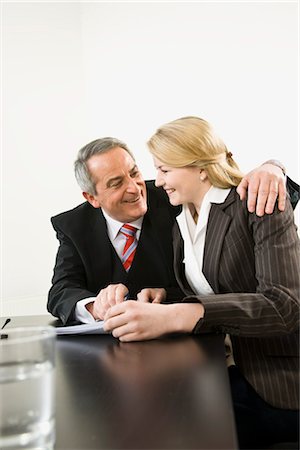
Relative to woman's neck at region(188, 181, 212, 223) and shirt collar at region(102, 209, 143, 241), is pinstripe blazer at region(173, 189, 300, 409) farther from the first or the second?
shirt collar at region(102, 209, 143, 241)

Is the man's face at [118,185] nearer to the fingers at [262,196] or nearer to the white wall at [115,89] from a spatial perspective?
the fingers at [262,196]

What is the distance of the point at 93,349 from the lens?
1.53 meters

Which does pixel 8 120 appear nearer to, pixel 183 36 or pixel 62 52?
pixel 62 52

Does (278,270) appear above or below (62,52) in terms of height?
below

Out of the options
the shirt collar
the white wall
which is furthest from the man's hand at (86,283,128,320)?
the white wall

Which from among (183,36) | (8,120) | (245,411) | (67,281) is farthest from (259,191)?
(183,36)

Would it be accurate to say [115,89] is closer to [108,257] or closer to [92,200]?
[92,200]

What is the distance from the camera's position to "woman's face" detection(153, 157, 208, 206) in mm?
2027

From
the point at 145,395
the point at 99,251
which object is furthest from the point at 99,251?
the point at 145,395

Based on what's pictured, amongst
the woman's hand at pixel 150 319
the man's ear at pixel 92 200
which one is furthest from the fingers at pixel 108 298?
the man's ear at pixel 92 200

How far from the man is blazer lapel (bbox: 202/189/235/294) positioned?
358 mm

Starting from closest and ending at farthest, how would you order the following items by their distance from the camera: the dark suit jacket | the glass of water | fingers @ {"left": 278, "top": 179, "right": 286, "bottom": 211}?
the glass of water < fingers @ {"left": 278, "top": 179, "right": 286, "bottom": 211} < the dark suit jacket

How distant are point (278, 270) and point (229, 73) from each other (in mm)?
2706

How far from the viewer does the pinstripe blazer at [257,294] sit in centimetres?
160
